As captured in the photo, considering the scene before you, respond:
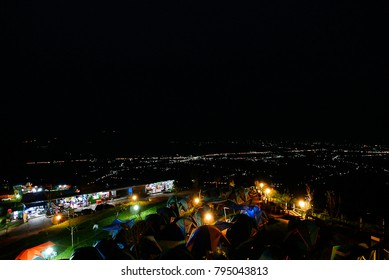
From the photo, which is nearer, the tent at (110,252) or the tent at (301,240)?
the tent at (110,252)

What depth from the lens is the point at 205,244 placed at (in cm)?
936

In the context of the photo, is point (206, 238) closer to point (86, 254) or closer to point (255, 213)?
point (86, 254)

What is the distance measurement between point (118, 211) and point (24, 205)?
6689 millimetres

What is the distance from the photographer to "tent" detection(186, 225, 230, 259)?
9.27 metres

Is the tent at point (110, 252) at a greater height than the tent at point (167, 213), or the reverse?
the tent at point (110, 252)

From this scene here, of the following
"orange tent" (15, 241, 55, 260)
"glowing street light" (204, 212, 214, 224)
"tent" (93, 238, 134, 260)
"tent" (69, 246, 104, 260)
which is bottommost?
"glowing street light" (204, 212, 214, 224)

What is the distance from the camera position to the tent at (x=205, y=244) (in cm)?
927

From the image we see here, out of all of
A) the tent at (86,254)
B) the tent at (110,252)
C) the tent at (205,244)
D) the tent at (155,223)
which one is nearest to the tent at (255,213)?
the tent at (205,244)

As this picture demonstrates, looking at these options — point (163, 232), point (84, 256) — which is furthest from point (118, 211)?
point (84, 256)

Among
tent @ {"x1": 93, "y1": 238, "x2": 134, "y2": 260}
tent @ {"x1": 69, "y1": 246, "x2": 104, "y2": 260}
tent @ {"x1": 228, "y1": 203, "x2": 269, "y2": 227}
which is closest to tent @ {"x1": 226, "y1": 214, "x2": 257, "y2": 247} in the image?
tent @ {"x1": 228, "y1": 203, "x2": 269, "y2": 227}

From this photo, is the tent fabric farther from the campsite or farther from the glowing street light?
the glowing street light

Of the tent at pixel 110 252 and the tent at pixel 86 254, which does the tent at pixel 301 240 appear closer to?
the tent at pixel 110 252
